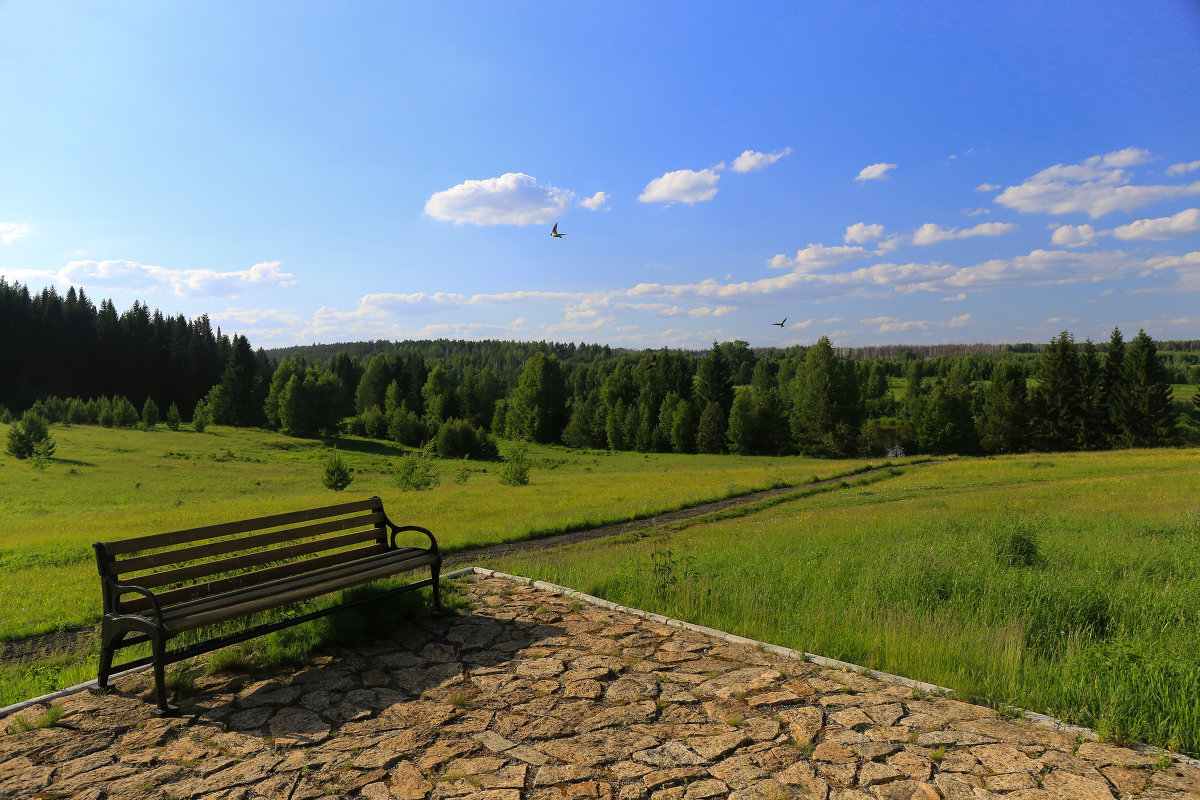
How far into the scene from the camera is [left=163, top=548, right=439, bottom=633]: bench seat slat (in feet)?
15.6

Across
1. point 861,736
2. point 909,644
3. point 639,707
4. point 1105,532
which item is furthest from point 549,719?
point 1105,532

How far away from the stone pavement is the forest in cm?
5687

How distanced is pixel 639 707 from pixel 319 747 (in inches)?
84.5

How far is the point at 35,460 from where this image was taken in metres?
34.0

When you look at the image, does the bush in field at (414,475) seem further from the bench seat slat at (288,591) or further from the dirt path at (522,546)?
the bench seat slat at (288,591)

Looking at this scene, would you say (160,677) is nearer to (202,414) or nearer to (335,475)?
(335,475)

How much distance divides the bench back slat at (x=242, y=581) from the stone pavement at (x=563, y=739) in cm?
65

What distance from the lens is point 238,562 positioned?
227 inches

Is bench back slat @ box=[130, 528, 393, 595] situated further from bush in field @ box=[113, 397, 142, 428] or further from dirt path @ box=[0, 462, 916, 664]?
bush in field @ box=[113, 397, 142, 428]

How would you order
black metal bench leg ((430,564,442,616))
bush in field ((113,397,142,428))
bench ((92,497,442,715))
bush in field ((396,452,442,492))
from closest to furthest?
bench ((92,497,442,715)) → black metal bench leg ((430,564,442,616)) → bush in field ((396,452,442,492)) → bush in field ((113,397,142,428))

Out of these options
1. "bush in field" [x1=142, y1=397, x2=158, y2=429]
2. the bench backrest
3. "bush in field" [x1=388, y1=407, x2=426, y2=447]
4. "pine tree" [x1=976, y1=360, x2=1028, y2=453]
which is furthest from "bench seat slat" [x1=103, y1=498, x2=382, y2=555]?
"bush in field" [x1=142, y1=397, x2=158, y2=429]

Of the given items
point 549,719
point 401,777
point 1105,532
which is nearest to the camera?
point 401,777

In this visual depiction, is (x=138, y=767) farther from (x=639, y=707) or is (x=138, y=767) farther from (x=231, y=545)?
(x=639, y=707)

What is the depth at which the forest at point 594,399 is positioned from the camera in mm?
55812
